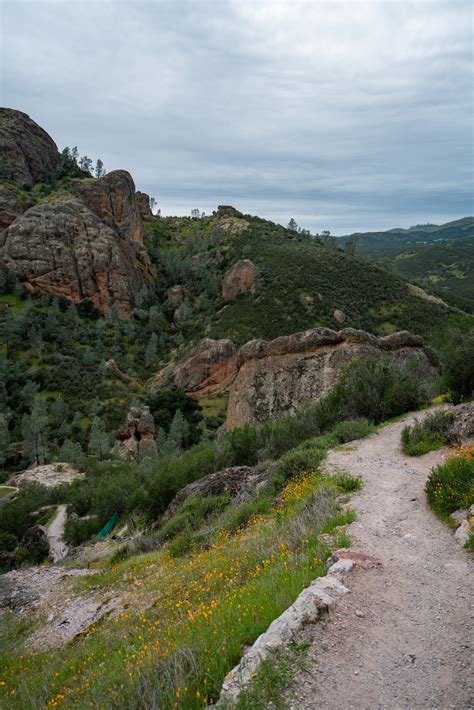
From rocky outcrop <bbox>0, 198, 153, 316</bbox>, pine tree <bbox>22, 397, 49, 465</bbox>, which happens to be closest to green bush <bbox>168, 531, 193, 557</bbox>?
pine tree <bbox>22, 397, 49, 465</bbox>

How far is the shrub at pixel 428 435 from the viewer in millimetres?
8477

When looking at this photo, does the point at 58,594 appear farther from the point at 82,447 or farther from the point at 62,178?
the point at 62,178

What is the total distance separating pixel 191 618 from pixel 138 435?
34514 millimetres

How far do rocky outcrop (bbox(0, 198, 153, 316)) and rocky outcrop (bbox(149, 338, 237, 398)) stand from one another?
22.8 m

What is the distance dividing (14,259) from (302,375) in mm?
58607

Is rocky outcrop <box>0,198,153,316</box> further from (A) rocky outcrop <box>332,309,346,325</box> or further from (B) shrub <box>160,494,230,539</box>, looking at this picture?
(B) shrub <box>160,494,230,539</box>

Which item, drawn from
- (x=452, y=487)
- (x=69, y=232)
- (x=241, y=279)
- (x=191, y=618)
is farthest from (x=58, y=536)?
(x=69, y=232)

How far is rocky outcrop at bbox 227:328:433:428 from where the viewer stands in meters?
17.1

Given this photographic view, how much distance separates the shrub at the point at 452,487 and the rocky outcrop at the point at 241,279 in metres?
55.5

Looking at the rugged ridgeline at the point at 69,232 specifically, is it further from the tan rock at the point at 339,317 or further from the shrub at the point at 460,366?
the shrub at the point at 460,366

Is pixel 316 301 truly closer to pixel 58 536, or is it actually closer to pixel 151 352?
pixel 151 352

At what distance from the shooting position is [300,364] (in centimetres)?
1773

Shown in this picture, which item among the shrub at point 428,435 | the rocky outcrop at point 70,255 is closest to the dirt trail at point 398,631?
the shrub at point 428,435

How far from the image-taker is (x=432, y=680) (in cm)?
279
